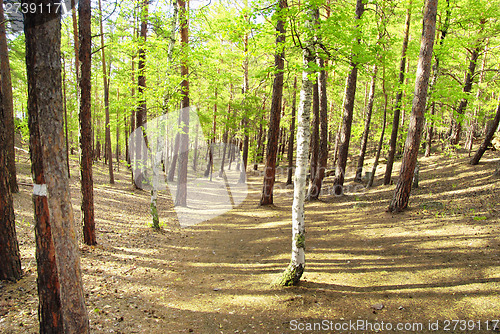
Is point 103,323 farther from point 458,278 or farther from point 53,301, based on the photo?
point 458,278

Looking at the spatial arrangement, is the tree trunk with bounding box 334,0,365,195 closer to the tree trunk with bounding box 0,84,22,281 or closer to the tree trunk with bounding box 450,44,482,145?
the tree trunk with bounding box 450,44,482,145

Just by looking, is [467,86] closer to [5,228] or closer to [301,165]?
[301,165]

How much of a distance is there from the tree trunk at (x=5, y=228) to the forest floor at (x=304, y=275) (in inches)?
13.1

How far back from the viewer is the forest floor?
4.57 metres

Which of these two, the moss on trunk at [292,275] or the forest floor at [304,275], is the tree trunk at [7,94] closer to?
the forest floor at [304,275]

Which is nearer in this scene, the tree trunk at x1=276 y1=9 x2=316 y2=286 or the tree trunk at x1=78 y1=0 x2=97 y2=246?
the tree trunk at x1=276 y1=9 x2=316 y2=286

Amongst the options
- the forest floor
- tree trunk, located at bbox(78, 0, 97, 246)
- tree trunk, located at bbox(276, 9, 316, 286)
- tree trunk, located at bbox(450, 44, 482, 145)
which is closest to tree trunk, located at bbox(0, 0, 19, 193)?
the forest floor

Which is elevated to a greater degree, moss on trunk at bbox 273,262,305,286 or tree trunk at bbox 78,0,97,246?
tree trunk at bbox 78,0,97,246

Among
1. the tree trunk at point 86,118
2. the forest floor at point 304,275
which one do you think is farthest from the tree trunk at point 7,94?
the tree trunk at point 86,118

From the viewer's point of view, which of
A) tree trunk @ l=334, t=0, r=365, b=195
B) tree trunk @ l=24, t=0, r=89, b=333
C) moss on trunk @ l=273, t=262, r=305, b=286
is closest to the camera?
tree trunk @ l=24, t=0, r=89, b=333

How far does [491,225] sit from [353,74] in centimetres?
843

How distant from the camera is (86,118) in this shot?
7.25 m

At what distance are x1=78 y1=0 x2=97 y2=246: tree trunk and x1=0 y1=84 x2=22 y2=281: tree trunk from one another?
2.12m

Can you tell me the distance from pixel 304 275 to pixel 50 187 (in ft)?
17.4
